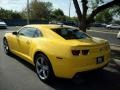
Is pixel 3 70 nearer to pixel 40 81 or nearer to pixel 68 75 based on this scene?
pixel 40 81

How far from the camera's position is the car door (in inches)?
277

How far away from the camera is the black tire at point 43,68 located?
5883 millimetres

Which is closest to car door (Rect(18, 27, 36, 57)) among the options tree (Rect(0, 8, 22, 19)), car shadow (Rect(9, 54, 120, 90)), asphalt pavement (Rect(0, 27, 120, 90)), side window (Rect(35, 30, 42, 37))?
side window (Rect(35, 30, 42, 37))

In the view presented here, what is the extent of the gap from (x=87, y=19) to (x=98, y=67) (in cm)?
702

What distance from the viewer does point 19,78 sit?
6.40 m

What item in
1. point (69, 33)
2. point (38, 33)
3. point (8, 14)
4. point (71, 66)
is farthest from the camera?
point (8, 14)

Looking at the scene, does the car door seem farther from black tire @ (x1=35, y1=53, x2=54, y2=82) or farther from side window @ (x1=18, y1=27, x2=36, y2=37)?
black tire @ (x1=35, y1=53, x2=54, y2=82)

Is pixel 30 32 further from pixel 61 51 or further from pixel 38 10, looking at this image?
pixel 38 10

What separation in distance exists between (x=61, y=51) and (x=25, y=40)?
2.02 meters

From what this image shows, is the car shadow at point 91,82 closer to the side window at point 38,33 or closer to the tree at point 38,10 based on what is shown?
the side window at point 38,33

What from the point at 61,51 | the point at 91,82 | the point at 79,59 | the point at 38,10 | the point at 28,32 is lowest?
the point at 91,82

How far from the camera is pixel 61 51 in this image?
558 centimetres

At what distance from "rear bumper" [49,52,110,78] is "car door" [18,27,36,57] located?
1.63 metres

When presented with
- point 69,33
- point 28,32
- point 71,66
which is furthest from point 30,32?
point 71,66
